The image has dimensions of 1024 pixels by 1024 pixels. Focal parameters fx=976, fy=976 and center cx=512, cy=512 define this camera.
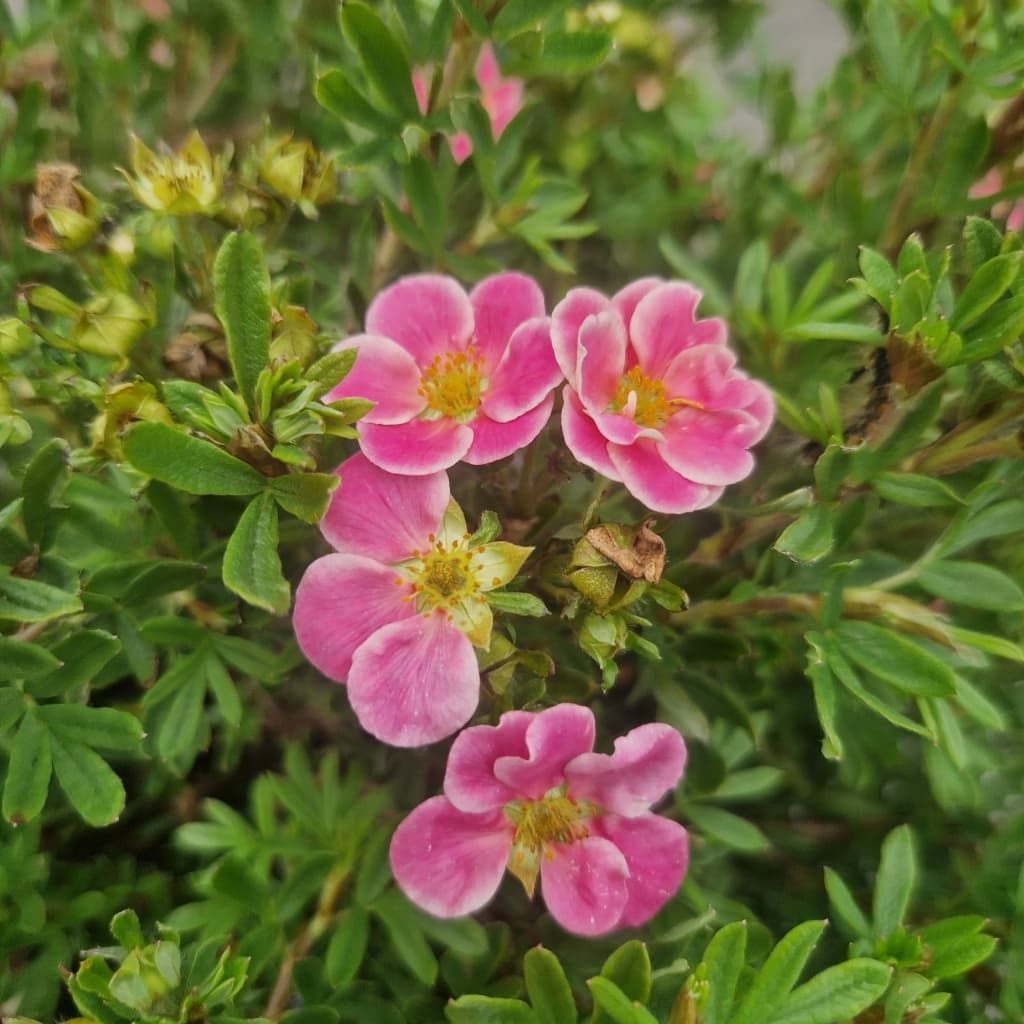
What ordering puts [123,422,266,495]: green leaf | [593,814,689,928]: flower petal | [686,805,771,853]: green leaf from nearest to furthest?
[123,422,266,495]: green leaf, [593,814,689,928]: flower petal, [686,805,771,853]: green leaf

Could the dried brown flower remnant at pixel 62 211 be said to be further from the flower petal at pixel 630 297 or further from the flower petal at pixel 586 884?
the flower petal at pixel 586 884

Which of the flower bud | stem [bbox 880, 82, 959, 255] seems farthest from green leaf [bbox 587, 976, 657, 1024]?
stem [bbox 880, 82, 959, 255]

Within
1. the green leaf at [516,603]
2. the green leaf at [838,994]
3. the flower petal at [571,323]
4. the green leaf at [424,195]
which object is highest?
the green leaf at [424,195]

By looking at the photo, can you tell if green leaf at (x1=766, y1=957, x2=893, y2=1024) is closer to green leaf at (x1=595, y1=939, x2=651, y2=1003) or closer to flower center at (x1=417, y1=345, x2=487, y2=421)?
green leaf at (x1=595, y1=939, x2=651, y2=1003)

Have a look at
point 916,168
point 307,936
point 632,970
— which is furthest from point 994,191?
point 307,936

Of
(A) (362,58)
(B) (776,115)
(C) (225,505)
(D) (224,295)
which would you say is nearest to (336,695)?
(C) (225,505)

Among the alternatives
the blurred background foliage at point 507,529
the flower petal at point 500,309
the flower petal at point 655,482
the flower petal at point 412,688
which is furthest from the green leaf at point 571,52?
the flower petal at point 412,688

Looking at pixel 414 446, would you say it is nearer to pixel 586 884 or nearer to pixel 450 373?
pixel 450 373
